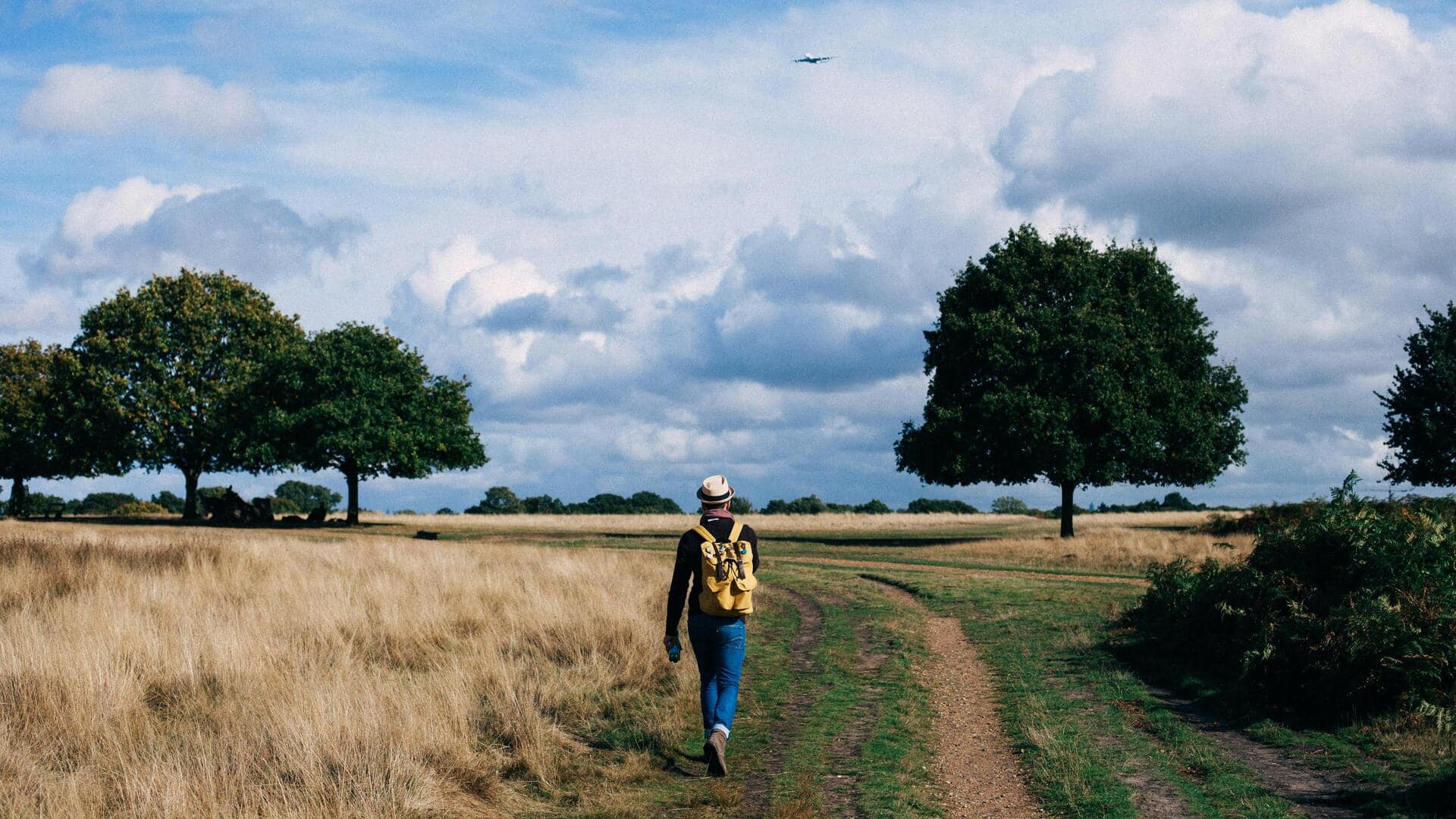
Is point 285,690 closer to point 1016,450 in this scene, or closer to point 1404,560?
point 1404,560

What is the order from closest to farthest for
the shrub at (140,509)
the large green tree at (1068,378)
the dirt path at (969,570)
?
1. the dirt path at (969,570)
2. the large green tree at (1068,378)
3. the shrub at (140,509)

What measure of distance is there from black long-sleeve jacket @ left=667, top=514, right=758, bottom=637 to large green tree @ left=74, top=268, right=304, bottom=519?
4912 cm

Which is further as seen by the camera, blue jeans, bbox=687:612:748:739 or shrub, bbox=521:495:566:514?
shrub, bbox=521:495:566:514

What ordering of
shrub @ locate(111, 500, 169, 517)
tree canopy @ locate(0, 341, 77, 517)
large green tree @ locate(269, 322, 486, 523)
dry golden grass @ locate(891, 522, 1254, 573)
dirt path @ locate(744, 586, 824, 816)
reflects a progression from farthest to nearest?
shrub @ locate(111, 500, 169, 517) < tree canopy @ locate(0, 341, 77, 517) < large green tree @ locate(269, 322, 486, 523) < dry golden grass @ locate(891, 522, 1254, 573) < dirt path @ locate(744, 586, 824, 816)

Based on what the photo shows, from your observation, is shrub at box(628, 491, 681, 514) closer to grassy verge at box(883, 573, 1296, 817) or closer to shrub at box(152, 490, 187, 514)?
shrub at box(152, 490, 187, 514)

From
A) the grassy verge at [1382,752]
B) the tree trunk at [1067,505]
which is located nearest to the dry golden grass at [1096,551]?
the tree trunk at [1067,505]

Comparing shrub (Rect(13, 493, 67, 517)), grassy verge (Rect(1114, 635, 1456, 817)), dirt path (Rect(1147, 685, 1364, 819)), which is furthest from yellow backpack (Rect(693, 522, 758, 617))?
shrub (Rect(13, 493, 67, 517))

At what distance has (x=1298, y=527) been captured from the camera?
13859mm

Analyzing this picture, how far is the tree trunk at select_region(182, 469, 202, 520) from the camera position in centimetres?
5662

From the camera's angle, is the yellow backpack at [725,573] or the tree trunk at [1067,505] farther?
the tree trunk at [1067,505]

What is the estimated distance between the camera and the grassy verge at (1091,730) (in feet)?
27.0

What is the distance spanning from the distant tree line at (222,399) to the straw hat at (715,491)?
46.6 metres

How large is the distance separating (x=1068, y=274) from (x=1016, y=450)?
790 cm

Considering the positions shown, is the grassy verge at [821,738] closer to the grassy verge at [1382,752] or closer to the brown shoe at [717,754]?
the brown shoe at [717,754]
